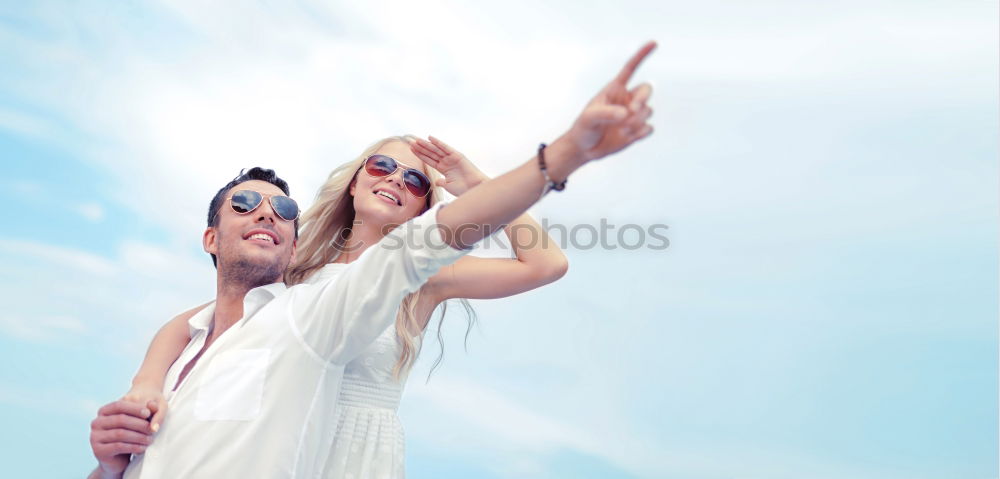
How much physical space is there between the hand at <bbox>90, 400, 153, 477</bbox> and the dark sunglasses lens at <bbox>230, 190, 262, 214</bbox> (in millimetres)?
1086

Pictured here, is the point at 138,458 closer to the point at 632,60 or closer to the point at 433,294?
the point at 433,294

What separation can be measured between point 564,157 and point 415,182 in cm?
226

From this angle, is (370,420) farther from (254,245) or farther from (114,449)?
(114,449)

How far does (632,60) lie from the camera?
2436 mm

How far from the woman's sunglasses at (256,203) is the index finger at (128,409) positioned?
108 centimetres

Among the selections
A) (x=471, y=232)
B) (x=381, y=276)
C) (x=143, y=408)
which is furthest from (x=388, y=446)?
(x=471, y=232)

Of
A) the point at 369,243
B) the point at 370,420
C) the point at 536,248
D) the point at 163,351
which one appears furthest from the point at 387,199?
the point at 163,351

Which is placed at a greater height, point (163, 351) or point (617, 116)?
point (617, 116)

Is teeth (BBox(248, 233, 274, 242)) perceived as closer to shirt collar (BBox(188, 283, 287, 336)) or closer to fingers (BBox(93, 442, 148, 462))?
shirt collar (BBox(188, 283, 287, 336))

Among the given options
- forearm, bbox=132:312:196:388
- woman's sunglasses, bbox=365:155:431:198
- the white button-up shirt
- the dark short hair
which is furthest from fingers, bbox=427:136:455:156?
forearm, bbox=132:312:196:388

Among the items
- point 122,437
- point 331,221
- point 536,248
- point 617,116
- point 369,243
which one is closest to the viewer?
point 617,116

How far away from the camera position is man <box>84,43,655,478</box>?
2529 millimetres

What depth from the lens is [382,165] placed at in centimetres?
465

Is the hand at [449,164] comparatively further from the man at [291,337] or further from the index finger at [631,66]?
the index finger at [631,66]
